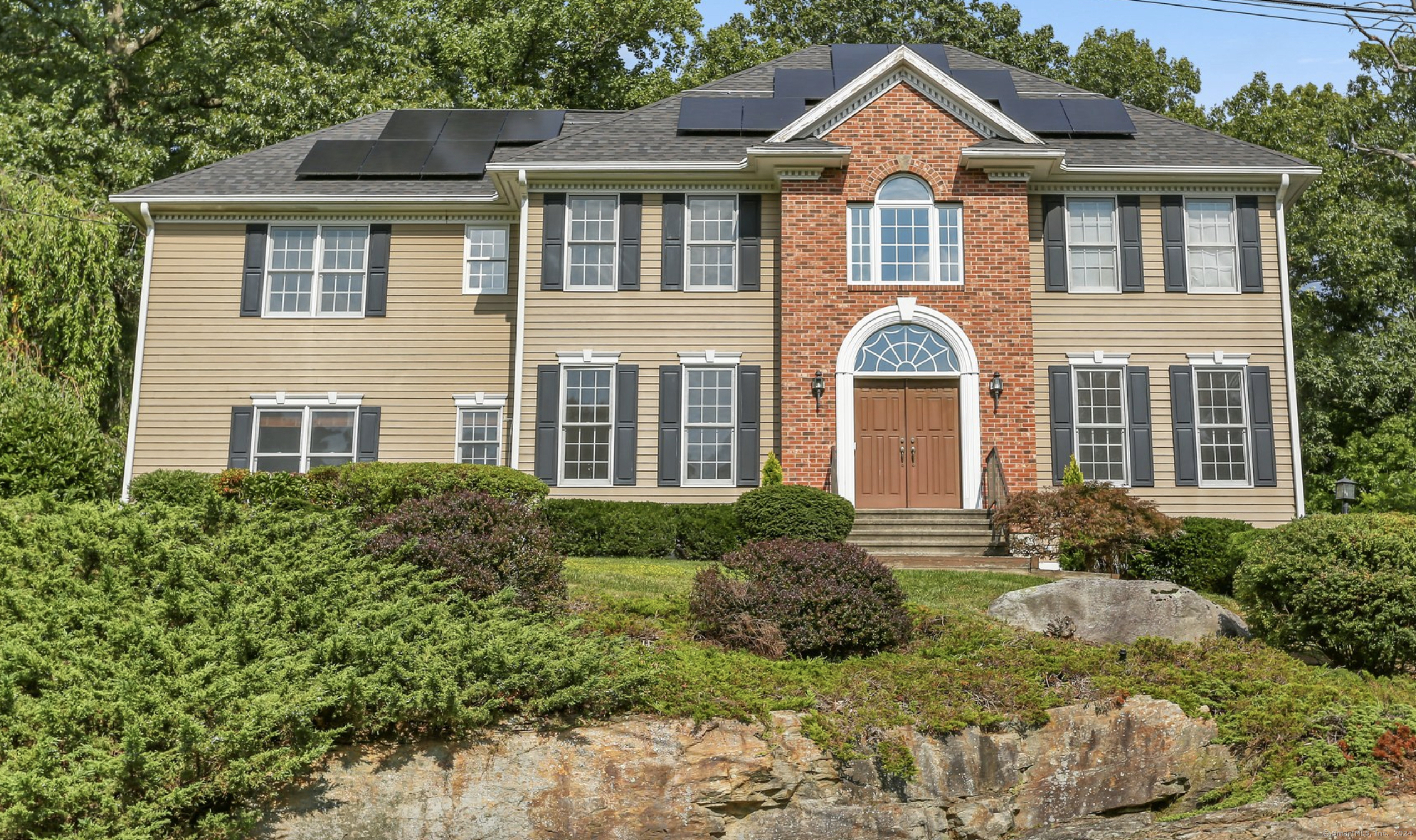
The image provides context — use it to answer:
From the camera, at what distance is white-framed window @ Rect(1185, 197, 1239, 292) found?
18.9 m

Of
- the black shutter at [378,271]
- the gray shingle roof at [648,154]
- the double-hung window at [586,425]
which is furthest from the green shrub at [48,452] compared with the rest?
the double-hung window at [586,425]

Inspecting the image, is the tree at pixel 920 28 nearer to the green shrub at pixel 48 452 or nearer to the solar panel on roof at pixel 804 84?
the solar panel on roof at pixel 804 84

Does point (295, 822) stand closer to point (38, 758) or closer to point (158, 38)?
point (38, 758)

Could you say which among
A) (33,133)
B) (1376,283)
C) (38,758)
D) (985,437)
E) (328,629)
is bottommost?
(38,758)

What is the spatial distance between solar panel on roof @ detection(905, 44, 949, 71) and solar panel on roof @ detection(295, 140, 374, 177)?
31.6ft

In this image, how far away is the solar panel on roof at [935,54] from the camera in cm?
2170

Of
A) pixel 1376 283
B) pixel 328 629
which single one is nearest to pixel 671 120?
pixel 328 629

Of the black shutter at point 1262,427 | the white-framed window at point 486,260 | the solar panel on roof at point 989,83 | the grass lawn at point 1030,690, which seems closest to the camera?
the grass lawn at point 1030,690

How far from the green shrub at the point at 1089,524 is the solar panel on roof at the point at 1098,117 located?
272 inches

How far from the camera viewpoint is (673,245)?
742 inches

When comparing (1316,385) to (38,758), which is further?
(1316,385)

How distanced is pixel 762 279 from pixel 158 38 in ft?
67.0

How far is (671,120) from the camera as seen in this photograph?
2031cm

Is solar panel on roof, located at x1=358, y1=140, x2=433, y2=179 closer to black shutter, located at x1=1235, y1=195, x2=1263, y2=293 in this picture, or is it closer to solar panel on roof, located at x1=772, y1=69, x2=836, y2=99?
solar panel on roof, located at x1=772, y1=69, x2=836, y2=99
